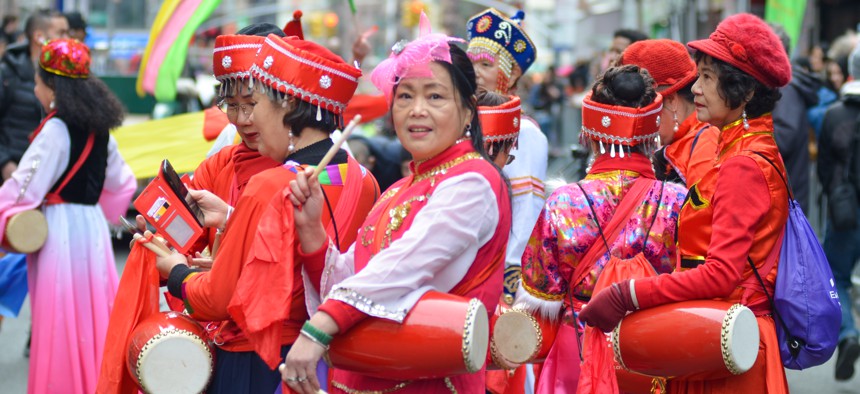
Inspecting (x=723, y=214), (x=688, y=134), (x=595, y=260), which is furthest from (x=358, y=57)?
(x=723, y=214)

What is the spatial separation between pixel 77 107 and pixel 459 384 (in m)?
3.74

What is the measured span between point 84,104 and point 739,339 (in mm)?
4071

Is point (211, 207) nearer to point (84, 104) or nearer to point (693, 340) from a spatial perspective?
point (693, 340)

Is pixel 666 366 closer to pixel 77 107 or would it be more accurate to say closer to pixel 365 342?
pixel 365 342

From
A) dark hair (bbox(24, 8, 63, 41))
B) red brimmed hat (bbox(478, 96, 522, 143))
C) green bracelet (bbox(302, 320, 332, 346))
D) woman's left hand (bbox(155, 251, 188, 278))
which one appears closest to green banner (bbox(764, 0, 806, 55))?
dark hair (bbox(24, 8, 63, 41))

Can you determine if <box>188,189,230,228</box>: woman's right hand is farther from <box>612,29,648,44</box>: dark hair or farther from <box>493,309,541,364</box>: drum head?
<box>612,29,648,44</box>: dark hair

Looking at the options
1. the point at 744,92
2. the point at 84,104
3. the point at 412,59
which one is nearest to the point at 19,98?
the point at 84,104

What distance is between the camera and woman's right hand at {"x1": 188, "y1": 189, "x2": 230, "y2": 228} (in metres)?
3.77

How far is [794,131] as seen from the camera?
743cm

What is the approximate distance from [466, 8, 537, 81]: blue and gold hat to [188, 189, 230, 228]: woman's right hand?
103 inches

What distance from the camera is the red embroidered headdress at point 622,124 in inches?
165

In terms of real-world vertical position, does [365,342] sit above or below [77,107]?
above

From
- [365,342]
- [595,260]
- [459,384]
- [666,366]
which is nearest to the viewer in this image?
[365,342]

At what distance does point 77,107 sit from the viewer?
6.13 m
